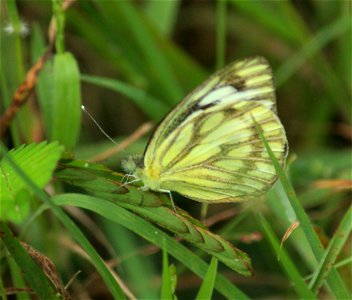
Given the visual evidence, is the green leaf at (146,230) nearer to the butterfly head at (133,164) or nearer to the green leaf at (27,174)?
the green leaf at (27,174)

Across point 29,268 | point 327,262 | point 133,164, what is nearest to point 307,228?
point 327,262

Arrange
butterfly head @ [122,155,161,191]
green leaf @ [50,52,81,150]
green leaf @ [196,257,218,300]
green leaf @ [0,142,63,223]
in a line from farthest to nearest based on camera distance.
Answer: green leaf @ [50,52,81,150] → butterfly head @ [122,155,161,191] → green leaf @ [196,257,218,300] → green leaf @ [0,142,63,223]

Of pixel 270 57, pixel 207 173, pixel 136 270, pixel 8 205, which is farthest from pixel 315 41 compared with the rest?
pixel 8 205

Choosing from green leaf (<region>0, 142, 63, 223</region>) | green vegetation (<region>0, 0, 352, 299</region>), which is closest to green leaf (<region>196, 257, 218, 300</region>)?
green vegetation (<region>0, 0, 352, 299</region>)

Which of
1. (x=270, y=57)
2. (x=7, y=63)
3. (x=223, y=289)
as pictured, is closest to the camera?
(x=223, y=289)

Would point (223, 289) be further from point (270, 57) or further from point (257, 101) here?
point (270, 57)

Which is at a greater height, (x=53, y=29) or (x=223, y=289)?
(x=53, y=29)

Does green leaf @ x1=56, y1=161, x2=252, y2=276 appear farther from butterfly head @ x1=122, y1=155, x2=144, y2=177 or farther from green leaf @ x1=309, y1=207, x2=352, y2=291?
butterfly head @ x1=122, y1=155, x2=144, y2=177

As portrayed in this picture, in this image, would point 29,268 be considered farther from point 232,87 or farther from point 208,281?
point 232,87
